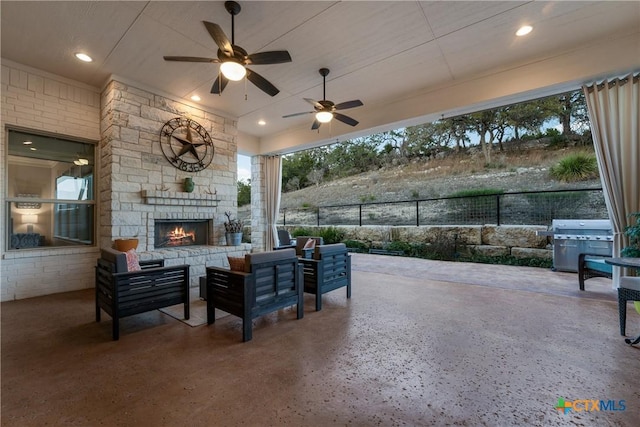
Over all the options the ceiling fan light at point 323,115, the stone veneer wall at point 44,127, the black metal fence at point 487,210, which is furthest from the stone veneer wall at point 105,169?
the black metal fence at point 487,210

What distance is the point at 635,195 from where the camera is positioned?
3.59m

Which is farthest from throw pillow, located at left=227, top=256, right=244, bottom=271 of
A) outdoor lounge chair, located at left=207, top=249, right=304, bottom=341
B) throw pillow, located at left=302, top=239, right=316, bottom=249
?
throw pillow, located at left=302, top=239, right=316, bottom=249

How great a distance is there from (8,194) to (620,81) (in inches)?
348

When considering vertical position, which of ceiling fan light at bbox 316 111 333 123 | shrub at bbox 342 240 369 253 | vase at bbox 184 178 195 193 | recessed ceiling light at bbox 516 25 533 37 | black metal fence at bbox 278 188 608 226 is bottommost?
shrub at bbox 342 240 369 253

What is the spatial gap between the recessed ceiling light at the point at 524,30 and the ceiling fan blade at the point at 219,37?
3494 mm

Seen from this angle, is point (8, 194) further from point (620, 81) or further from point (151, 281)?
point (620, 81)

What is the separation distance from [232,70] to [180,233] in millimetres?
3602

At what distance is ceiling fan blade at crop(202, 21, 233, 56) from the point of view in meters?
2.45

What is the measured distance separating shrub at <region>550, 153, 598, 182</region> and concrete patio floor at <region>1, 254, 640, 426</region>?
17.0ft

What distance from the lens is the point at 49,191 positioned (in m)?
4.39

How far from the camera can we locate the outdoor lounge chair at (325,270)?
3.45m

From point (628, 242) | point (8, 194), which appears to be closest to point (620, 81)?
point (628, 242)

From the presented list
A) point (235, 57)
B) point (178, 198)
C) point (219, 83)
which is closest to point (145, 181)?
point (178, 198)

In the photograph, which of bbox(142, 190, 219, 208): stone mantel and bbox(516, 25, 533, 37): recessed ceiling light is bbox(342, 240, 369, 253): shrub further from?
bbox(516, 25, 533, 37): recessed ceiling light
